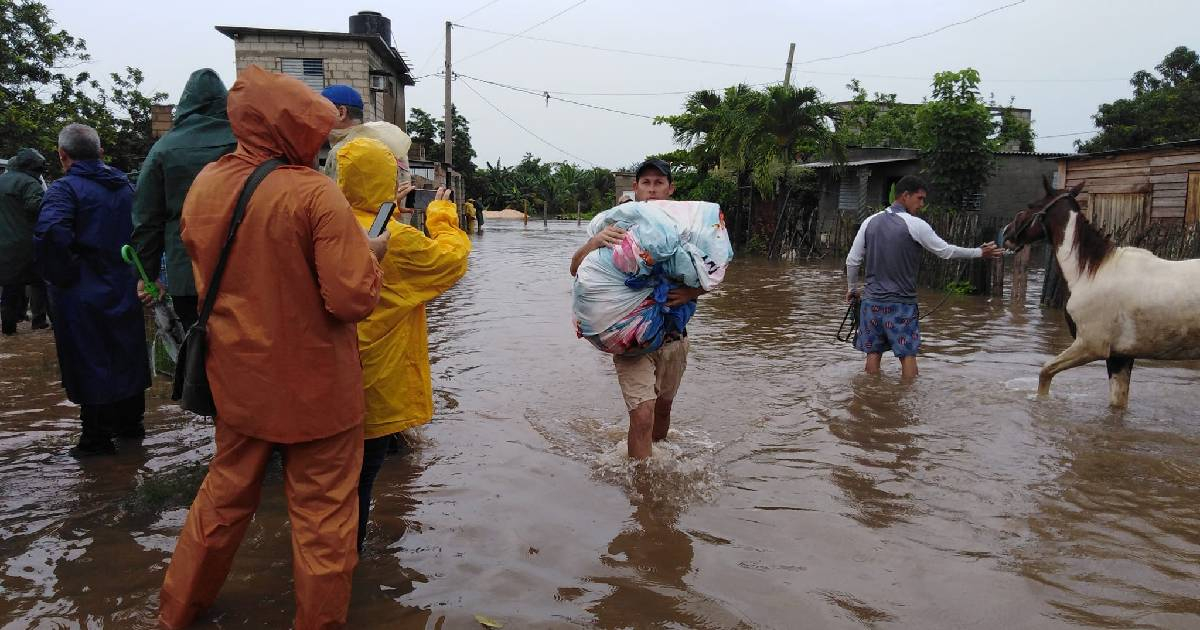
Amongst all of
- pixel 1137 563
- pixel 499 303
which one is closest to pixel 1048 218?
pixel 1137 563

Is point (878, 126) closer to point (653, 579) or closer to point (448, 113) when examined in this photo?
point (448, 113)

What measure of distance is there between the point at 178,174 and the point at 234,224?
5.69 feet

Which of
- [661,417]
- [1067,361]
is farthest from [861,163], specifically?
[661,417]

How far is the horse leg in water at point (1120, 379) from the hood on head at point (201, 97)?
19.3ft

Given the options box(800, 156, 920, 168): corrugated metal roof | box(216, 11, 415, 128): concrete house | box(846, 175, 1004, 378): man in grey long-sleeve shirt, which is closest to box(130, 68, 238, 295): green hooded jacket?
box(846, 175, 1004, 378): man in grey long-sleeve shirt

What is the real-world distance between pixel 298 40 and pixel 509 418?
89.6ft

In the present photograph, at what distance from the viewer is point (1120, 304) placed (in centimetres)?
550

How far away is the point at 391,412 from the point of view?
3088 millimetres


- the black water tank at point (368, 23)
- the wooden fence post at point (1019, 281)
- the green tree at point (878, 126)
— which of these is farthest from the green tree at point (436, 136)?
the wooden fence post at point (1019, 281)

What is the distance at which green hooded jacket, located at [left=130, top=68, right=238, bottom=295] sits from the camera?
3850 mm

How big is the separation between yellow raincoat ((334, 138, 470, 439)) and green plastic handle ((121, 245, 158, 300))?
1.45m

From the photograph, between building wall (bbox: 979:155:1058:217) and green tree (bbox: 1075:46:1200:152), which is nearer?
building wall (bbox: 979:155:1058:217)

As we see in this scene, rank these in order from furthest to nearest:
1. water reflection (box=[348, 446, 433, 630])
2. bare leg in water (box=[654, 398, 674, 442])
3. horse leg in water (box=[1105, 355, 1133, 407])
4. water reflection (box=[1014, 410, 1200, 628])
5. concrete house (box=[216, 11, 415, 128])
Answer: concrete house (box=[216, 11, 415, 128]), horse leg in water (box=[1105, 355, 1133, 407]), bare leg in water (box=[654, 398, 674, 442]), water reflection (box=[1014, 410, 1200, 628]), water reflection (box=[348, 446, 433, 630])

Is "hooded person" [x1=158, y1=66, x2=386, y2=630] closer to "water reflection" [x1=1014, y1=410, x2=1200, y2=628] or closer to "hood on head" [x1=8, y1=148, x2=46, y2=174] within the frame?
"water reflection" [x1=1014, y1=410, x2=1200, y2=628]
